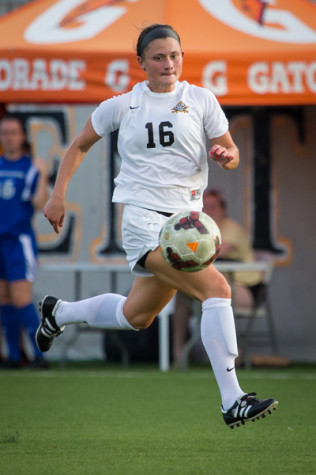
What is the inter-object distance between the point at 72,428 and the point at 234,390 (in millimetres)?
1258

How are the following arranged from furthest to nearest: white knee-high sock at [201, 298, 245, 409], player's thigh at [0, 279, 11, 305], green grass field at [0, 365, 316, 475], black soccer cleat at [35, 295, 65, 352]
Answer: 1. player's thigh at [0, 279, 11, 305]
2. black soccer cleat at [35, 295, 65, 352]
3. white knee-high sock at [201, 298, 245, 409]
4. green grass field at [0, 365, 316, 475]

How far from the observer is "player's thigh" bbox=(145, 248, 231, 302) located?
16.4 ft

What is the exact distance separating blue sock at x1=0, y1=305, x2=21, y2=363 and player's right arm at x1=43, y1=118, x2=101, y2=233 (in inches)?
176

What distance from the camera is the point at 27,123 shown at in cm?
1123

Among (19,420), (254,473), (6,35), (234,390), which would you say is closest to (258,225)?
(6,35)

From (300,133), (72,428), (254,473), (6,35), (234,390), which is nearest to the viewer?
(254,473)

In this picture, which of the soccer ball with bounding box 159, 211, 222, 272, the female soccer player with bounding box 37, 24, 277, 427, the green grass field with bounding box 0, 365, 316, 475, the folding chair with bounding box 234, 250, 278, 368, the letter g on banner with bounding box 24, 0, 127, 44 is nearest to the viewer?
the green grass field with bounding box 0, 365, 316, 475

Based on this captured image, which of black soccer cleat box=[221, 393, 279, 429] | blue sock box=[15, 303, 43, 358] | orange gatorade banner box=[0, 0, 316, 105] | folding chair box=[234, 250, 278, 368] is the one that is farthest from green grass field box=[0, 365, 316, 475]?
orange gatorade banner box=[0, 0, 316, 105]

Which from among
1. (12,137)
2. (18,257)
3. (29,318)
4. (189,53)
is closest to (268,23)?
(189,53)

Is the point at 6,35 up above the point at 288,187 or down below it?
above

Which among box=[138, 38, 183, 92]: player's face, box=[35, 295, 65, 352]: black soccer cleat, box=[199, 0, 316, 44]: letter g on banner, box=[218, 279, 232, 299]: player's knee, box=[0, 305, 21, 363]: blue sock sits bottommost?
box=[0, 305, 21, 363]: blue sock

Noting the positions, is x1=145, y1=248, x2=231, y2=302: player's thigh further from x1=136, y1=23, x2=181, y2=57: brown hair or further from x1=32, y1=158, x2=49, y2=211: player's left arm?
x1=32, y1=158, x2=49, y2=211: player's left arm

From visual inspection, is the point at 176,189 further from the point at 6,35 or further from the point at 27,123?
the point at 27,123

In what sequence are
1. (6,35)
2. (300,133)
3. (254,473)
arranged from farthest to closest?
(300,133)
(6,35)
(254,473)
